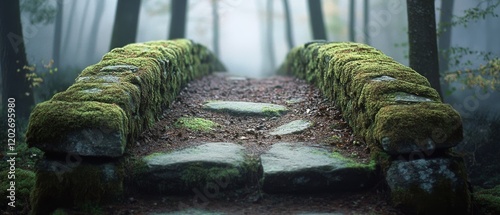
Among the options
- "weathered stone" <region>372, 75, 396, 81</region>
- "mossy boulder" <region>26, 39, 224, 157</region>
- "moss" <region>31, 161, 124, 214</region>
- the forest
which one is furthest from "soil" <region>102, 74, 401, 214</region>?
the forest

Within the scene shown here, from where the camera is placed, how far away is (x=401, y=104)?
182 inches

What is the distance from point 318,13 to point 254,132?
10971 mm

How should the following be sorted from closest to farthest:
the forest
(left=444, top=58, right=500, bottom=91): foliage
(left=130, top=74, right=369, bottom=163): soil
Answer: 1. (left=130, top=74, right=369, bottom=163): soil
2. the forest
3. (left=444, top=58, right=500, bottom=91): foliage

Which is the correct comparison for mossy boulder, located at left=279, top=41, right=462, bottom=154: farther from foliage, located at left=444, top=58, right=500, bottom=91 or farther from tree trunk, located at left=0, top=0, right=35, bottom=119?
tree trunk, located at left=0, top=0, right=35, bottom=119

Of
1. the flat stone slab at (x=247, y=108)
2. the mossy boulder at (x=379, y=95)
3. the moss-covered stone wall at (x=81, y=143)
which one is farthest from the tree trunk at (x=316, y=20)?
the moss-covered stone wall at (x=81, y=143)

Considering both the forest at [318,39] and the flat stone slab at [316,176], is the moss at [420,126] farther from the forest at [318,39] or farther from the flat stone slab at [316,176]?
the forest at [318,39]

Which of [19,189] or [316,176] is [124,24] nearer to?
[19,189]

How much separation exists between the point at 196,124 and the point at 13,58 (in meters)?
5.20

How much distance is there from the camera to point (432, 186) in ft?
13.2

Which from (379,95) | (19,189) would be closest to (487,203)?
(379,95)

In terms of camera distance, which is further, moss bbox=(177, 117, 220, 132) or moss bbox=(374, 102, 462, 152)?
moss bbox=(177, 117, 220, 132)

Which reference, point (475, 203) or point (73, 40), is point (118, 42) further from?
point (73, 40)

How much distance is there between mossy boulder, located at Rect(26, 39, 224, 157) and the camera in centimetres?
415

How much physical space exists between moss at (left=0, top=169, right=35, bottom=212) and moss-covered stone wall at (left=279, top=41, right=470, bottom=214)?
3655 mm
